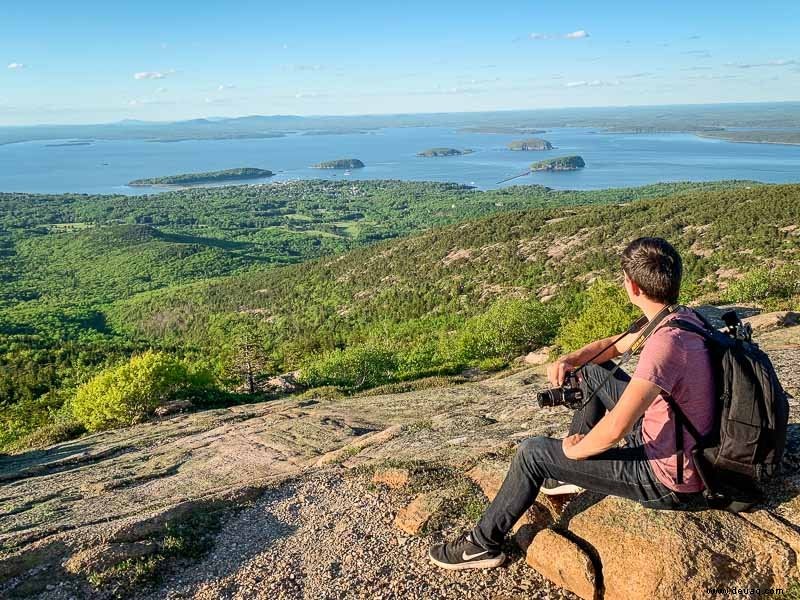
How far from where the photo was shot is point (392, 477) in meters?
8.17

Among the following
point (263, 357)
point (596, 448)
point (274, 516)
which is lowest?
point (263, 357)

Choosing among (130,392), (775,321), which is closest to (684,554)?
(775,321)

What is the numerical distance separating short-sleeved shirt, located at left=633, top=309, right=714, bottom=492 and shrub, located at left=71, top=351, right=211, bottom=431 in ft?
81.9

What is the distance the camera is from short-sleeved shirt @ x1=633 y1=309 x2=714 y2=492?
4273 millimetres

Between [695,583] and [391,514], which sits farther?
[391,514]

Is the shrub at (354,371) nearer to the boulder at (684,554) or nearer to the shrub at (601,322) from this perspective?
the shrub at (601,322)

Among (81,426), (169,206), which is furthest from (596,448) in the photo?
(169,206)

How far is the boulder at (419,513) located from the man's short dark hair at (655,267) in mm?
3821

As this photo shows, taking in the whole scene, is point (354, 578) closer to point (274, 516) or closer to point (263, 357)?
point (274, 516)

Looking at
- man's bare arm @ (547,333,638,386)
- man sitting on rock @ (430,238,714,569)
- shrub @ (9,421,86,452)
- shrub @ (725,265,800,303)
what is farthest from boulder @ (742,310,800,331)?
shrub @ (9,421,86,452)

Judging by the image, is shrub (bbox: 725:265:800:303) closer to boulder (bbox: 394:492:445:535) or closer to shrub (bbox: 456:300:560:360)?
shrub (bbox: 456:300:560:360)

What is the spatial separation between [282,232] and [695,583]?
161 m

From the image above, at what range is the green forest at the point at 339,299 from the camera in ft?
101

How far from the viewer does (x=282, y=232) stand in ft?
526
